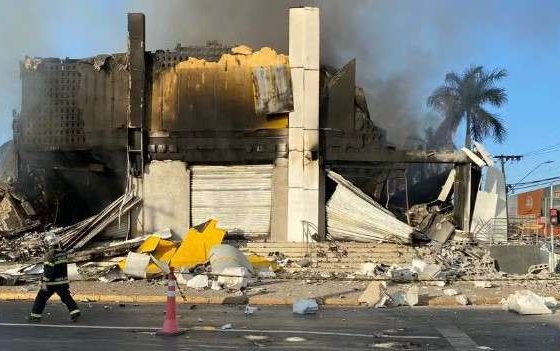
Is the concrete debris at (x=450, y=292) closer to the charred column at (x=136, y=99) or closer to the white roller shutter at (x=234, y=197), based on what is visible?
the white roller shutter at (x=234, y=197)

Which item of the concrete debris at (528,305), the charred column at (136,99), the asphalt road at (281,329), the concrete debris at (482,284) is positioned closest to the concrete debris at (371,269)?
the concrete debris at (482,284)

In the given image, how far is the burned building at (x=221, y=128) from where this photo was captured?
55.6ft

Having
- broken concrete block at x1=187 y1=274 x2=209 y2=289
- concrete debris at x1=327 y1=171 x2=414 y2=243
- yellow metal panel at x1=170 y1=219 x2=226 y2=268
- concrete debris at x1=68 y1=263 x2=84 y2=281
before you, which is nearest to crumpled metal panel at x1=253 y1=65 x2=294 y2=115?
concrete debris at x1=327 y1=171 x2=414 y2=243

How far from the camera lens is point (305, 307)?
33.3 feet

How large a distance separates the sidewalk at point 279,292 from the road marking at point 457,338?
108 inches

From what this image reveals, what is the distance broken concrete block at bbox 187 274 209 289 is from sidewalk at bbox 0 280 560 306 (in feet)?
0.55

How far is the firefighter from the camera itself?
29.8 feet

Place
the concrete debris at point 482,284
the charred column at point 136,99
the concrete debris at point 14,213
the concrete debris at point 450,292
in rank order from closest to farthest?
the concrete debris at point 450,292 → the concrete debris at point 482,284 → the charred column at point 136,99 → the concrete debris at point 14,213

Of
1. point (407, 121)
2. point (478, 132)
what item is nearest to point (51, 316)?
point (407, 121)

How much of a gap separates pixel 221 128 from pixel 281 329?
372 inches

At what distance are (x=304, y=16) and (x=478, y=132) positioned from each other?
21202 mm

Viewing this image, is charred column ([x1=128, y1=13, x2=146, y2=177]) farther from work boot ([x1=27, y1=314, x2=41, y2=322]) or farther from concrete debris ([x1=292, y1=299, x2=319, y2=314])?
work boot ([x1=27, y1=314, x2=41, y2=322])

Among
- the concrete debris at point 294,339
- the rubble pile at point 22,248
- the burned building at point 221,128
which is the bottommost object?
the concrete debris at point 294,339

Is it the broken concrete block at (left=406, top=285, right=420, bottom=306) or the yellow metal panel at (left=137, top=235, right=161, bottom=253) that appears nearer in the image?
the broken concrete block at (left=406, top=285, right=420, bottom=306)
